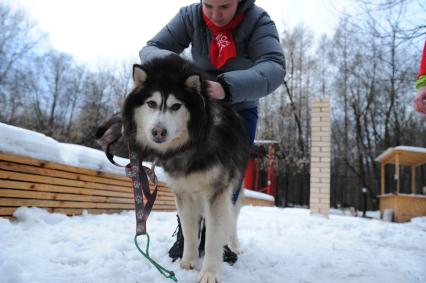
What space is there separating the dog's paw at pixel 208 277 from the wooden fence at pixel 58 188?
81.1 inches

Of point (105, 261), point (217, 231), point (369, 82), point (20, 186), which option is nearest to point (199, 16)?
point (217, 231)

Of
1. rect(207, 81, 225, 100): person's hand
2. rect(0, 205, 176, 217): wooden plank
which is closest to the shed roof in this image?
rect(0, 205, 176, 217): wooden plank

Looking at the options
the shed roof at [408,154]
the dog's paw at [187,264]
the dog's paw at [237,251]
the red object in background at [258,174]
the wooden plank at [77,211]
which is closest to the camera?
the dog's paw at [187,264]

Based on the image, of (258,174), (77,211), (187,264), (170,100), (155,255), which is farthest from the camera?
(258,174)

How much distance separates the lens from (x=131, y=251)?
8.43 feet

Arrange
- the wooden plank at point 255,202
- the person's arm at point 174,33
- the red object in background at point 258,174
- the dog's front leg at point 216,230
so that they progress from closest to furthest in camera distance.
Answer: the dog's front leg at point 216,230 → the person's arm at point 174,33 → the wooden plank at point 255,202 → the red object in background at point 258,174

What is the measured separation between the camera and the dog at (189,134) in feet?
6.40

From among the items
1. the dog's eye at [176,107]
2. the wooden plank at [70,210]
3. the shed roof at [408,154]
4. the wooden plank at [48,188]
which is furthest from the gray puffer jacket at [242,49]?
the shed roof at [408,154]

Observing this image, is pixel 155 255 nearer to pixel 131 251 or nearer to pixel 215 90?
pixel 131 251

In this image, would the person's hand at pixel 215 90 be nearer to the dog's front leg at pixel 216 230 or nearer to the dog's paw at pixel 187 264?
the dog's front leg at pixel 216 230

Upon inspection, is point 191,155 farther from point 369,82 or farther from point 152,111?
point 369,82

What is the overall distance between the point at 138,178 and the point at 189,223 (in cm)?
57

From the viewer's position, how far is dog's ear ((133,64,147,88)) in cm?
198

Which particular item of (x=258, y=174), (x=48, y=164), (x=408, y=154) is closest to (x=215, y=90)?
(x=48, y=164)
